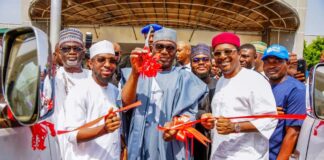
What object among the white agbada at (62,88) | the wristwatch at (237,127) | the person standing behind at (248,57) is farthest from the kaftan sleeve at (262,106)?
the person standing behind at (248,57)

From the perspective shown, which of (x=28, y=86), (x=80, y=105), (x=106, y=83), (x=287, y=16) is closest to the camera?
(x=28, y=86)

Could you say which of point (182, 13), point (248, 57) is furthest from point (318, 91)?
point (182, 13)

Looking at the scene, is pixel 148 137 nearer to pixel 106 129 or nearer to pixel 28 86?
pixel 106 129

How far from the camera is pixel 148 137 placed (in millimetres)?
3146

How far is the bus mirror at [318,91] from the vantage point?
80.1 inches

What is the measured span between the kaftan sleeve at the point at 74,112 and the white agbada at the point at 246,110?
Result: 3.65ft

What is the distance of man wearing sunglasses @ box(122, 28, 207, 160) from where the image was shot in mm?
3115

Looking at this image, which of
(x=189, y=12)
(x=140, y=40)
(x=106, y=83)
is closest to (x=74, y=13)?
(x=140, y=40)

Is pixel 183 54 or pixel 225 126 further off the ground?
pixel 183 54

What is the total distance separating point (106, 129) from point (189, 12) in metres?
15.3

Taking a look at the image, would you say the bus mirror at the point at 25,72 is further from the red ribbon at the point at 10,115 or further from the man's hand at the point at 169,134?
the man's hand at the point at 169,134

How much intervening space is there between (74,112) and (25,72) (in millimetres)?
1139

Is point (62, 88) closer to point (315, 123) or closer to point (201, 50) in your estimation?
point (201, 50)

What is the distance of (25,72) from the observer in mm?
1827
